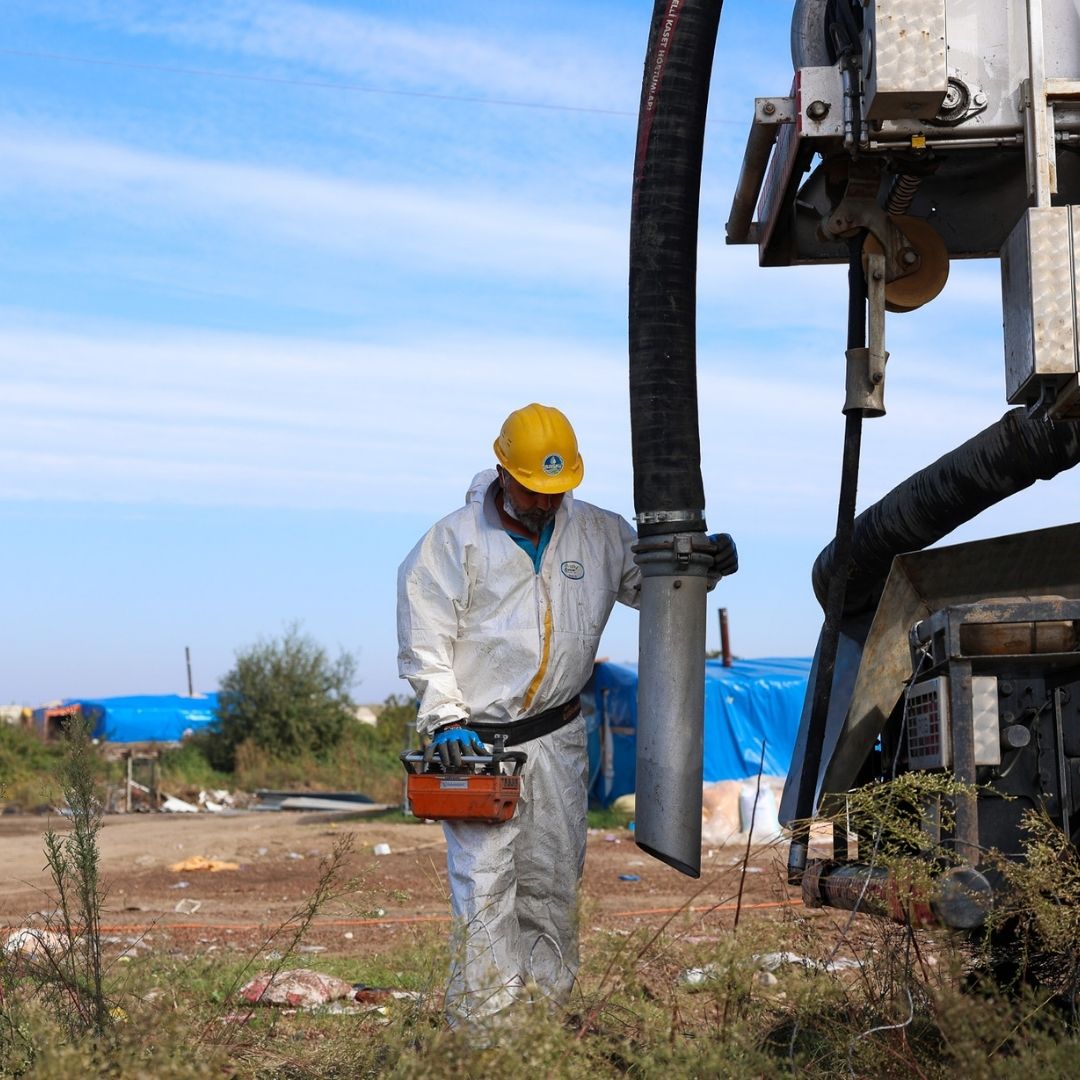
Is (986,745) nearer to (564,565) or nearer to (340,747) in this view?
(564,565)

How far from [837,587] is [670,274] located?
3.55 feet

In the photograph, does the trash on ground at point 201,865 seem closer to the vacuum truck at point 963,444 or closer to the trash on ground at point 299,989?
the trash on ground at point 299,989

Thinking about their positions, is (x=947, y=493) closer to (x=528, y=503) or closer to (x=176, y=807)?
(x=528, y=503)

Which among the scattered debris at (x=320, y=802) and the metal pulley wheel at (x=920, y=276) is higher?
the metal pulley wheel at (x=920, y=276)

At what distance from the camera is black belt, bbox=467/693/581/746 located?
4488 mm

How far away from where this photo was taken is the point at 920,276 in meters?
4.41

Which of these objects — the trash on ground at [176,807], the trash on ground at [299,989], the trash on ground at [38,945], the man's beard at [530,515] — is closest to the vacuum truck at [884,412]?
Answer: the man's beard at [530,515]

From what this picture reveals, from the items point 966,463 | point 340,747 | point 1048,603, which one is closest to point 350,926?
point 966,463

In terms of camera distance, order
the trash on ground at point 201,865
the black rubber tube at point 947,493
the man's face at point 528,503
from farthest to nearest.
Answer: the trash on ground at point 201,865
the man's face at point 528,503
the black rubber tube at point 947,493

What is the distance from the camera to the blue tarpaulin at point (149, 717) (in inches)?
1128

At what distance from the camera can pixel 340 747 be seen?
2598 centimetres

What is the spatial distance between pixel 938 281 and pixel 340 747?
22.6 meters

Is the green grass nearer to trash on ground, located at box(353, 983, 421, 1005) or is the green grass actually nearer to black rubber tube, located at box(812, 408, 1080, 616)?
trash on ground, located at box(353, 983, 421, 1005)

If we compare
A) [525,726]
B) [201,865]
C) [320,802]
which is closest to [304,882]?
[201,865]
